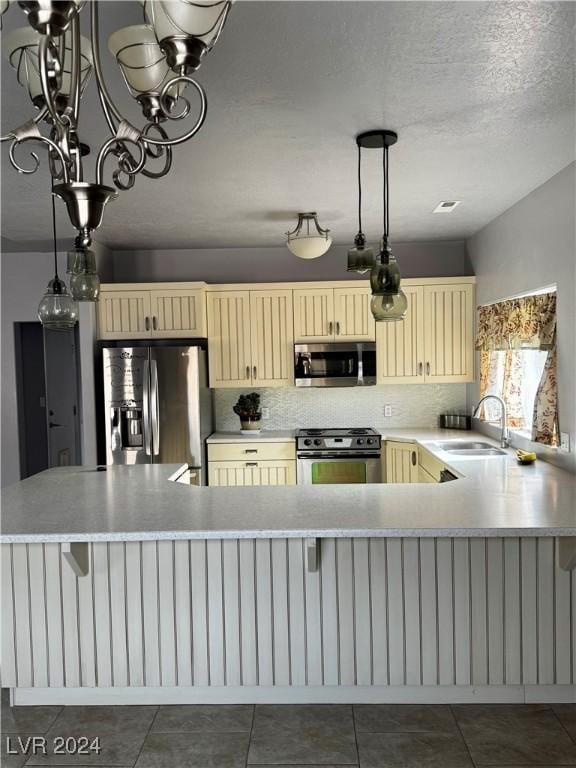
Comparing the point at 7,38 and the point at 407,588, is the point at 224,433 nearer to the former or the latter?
the point at 407,588

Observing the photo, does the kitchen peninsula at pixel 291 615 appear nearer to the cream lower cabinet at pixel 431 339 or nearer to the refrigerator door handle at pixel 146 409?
the refrigerator door handle at pixel 146 409

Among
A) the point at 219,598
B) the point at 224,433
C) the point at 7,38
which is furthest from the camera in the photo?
the point at 224,433

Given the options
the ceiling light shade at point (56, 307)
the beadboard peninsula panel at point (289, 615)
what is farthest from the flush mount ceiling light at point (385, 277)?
the ceiling light shade at point (56, 307)

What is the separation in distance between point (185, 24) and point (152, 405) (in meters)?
4.31

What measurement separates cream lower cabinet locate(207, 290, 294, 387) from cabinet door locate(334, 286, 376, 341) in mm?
428

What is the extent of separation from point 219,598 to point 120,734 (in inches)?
26.4

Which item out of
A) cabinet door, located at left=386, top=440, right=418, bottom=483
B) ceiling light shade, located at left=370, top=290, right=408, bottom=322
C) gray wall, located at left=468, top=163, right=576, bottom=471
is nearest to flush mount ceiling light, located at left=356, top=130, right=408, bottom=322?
ceiling light shade, located at left=370, top=290, right=408, bottom=322

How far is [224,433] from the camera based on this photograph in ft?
19.3

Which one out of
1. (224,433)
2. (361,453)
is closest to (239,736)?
(361,453)

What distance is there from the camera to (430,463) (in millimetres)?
4621

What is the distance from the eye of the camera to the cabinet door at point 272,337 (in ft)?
18.6

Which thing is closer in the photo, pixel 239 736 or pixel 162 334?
pixel 239 736

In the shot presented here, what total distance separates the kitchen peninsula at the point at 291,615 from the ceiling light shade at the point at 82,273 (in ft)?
3.19

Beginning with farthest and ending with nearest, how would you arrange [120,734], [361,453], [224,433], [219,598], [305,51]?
[224,433] → [361,453] → [219,598] → [120,734] → [305,51]
